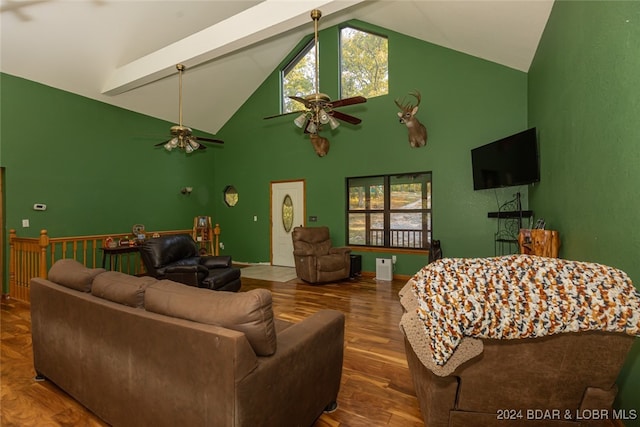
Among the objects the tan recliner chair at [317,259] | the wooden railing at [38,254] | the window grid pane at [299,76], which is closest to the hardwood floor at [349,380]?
the wooden railing at [38,254]

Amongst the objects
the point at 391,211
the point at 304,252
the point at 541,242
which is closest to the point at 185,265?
the point at 304,252

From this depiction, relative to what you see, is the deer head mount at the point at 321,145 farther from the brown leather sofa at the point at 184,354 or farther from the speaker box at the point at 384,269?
the brown leather sofa at the point at 184,354

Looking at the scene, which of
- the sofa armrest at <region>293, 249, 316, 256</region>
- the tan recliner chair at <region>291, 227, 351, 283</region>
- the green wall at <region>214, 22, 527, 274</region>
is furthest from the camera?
the sofa armrest at <region>293, 249, 316, 256</region>

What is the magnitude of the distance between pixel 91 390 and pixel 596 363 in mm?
2610

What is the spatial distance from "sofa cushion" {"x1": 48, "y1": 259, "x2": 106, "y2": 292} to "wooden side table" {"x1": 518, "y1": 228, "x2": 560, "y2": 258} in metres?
3.81

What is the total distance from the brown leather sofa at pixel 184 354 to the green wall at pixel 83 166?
407 centimetres

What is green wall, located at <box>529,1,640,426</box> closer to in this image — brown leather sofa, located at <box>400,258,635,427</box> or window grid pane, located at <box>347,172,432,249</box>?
brown leather sofa, located at <box>400,258,635,427</box>

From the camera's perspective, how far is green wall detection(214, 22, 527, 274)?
525 cm

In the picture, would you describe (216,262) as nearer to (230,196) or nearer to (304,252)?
(304,252)

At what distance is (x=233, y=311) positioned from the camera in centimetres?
137

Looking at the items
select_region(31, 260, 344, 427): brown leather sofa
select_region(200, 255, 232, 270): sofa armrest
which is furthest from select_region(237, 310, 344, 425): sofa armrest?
select_region(200, 255, 232, 270): sofa armrest

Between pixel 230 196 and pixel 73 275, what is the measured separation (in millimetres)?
6220

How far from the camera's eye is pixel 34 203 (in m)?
4.99

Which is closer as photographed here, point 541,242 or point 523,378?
point 523,378
